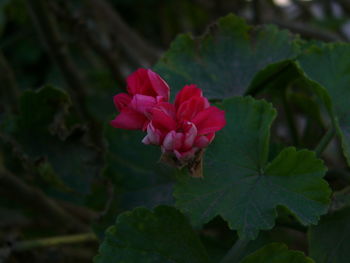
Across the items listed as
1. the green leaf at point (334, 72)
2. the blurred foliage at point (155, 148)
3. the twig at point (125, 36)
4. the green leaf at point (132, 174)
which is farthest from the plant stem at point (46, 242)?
the twig at point (125, 36)

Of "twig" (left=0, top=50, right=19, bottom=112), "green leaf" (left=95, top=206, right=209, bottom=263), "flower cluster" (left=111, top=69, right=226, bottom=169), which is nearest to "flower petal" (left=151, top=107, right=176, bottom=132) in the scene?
"flower cluster" (left=111, top=69, right=226, bottom=169)

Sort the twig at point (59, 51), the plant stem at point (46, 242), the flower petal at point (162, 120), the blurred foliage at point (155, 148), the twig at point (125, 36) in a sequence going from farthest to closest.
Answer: the twig at point (125, 36)
the twig at point (59, 51)
the plant stem at point (46, 242)
the blurred foliage at point (155, 148)
the flower petal at point (162, 120)

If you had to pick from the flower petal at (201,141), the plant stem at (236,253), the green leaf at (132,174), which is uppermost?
the flower petal at (201,141)

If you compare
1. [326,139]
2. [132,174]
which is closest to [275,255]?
[326,139]

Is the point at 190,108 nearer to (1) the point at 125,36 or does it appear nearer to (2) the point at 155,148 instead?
(2) the point at 155,148

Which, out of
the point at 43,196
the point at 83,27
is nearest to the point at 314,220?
the point at 43,196

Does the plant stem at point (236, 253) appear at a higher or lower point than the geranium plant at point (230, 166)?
lower

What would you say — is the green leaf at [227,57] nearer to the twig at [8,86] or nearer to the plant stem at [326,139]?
the plant stem at [326,139]
